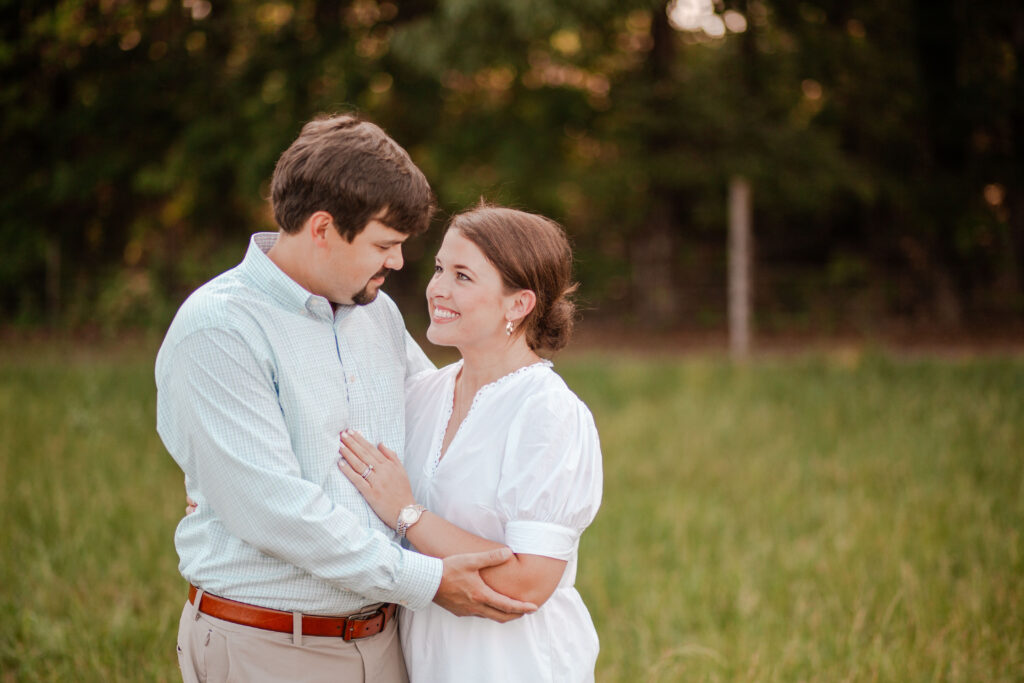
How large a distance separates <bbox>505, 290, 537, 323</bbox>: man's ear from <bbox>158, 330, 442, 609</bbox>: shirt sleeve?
0.66m

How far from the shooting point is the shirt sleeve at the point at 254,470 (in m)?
1.89

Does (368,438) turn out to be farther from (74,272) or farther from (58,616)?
(74,272)

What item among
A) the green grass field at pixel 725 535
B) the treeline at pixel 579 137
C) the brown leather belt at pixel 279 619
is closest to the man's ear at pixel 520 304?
the brown leather belt at pixel 279 619

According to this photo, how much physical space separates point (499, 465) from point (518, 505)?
143mm

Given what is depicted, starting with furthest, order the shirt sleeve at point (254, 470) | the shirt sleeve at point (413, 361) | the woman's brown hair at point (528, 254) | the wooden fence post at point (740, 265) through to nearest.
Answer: the wooden fence post at point (740, 265) < the shirt sleeve at point (413, 361) < the woman's brown hair at point (528, 254) < the shirt sleeve at point (254, 470)

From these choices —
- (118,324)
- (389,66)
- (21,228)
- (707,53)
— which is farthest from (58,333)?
(707,53)

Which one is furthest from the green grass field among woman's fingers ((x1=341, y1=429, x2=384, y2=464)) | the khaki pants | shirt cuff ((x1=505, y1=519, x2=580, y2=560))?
woman's fingers ((x1=341, y1=429, x2=384, y2=464))

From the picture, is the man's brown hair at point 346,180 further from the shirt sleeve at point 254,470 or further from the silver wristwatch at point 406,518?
the silver wristwatch at point 406,518

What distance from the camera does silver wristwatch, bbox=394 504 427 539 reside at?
82.3 inches

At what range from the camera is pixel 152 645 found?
373cm

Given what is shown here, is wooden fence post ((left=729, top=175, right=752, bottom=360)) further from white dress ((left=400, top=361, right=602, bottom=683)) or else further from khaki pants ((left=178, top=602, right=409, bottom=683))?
khaki pants ((left=178, top=602, right=409, bottom=683))

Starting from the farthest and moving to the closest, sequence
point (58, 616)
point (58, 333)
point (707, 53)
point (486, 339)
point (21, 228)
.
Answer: point (707, 53), point (21, 228), point (58, 333), point (58, 616), point (486, 339)

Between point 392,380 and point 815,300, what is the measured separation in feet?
41.4

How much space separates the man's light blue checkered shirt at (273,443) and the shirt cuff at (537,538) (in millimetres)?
196
